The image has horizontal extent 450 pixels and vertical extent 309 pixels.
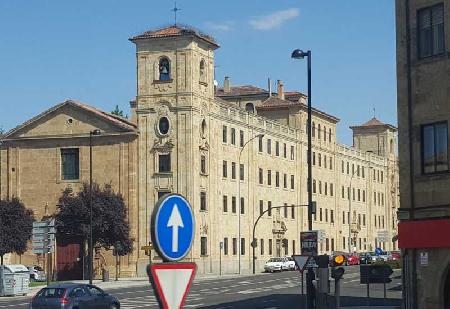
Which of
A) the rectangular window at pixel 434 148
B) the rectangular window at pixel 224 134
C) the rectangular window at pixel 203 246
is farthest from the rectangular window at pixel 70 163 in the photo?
the rectangular window at pixel 434 148

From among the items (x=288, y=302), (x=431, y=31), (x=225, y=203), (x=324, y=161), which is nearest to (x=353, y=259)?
(x=324, y=161)

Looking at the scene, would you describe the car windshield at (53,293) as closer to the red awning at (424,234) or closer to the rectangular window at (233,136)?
the red awning at (424,234)

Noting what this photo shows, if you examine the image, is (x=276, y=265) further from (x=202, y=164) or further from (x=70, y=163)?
(x=70, y=163)

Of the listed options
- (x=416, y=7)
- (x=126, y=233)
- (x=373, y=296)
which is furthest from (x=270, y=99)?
(x=416, y=7)

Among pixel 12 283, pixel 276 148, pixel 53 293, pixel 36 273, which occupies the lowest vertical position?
pixel 36 273

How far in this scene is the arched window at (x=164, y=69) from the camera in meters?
79.1

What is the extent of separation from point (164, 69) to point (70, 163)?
1124cm

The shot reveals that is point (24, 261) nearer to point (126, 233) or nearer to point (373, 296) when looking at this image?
point (126, 233)

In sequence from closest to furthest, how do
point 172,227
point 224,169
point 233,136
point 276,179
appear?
point 172,227
point 224,169
point 233,136
point 276,179

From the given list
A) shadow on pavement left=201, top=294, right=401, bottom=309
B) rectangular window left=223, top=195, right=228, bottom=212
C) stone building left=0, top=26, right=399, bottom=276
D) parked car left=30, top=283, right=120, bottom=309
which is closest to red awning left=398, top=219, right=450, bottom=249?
shadow on pavement left=201, top=294, right=401, bottom=309

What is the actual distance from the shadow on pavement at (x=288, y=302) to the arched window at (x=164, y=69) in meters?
37.4

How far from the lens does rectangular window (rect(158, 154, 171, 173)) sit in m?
78.5

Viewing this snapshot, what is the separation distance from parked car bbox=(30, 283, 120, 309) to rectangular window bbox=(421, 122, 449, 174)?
1194cm

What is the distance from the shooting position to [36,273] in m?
73.6
